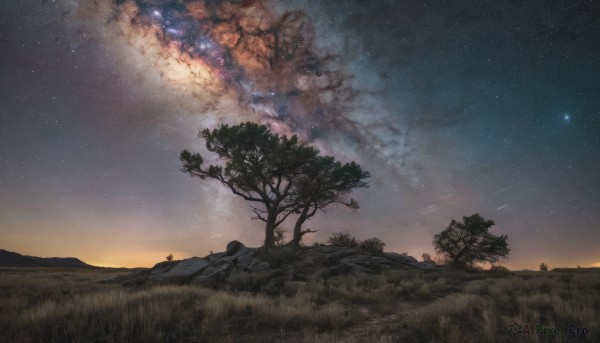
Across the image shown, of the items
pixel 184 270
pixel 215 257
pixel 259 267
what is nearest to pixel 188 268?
pixel 184 270

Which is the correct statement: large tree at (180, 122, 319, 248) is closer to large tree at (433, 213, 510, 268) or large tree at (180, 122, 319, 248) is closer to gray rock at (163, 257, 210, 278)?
gray rock at (163, 257, 210, 278)

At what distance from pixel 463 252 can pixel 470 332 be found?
35.6 metres

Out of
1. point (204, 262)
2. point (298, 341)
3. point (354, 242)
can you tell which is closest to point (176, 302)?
point (298, 341)

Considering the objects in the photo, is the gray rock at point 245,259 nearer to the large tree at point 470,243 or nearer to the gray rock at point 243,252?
the gray rock at point 243,252

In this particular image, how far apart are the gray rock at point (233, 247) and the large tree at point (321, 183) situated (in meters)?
6.53

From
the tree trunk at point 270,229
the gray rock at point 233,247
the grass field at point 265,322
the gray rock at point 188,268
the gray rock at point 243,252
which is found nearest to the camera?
the grass field at point 265,322

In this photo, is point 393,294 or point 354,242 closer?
point 393,294

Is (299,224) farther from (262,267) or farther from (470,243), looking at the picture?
(470,243)

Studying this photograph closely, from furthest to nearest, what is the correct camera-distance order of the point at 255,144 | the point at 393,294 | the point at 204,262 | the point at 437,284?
the point at 255,144 < the point at 204,262 < the point at 437,284 < the point at 393,294

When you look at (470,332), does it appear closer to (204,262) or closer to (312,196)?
(204,262)

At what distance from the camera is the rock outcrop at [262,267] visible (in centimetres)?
1509

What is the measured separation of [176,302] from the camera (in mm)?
7777

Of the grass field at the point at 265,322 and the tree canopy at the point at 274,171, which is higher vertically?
the tree canopy at the point at 274,171

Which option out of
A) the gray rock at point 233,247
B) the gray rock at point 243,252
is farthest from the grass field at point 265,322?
the gray rock at point 233,247
